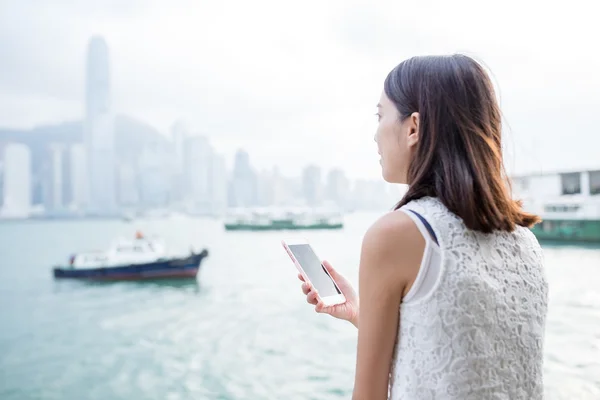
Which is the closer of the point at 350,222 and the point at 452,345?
the point at 452,345

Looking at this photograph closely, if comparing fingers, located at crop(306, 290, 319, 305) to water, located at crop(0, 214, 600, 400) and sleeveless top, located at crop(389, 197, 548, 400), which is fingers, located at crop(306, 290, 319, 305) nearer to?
sleeveless top, located at crop(389, 197, 548, 400)

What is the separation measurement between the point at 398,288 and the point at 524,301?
12 cm

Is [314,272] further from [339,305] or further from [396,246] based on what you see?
[396,246]

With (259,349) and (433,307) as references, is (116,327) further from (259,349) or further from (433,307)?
(433,307)

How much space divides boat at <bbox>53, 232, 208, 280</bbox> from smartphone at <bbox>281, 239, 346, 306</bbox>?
8469mm

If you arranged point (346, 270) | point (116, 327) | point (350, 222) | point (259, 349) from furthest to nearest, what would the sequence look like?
point (350, 222) < point (346, 270) < point (116, 327) < point (259, 349)

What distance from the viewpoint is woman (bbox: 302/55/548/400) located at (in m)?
0.41

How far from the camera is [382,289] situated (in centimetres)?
43

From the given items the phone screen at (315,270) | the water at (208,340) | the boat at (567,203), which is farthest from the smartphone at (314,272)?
the boat at (567,203)

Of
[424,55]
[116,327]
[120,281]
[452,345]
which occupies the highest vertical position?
[424,55]

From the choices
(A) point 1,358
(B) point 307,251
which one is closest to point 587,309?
(B) point 307,251

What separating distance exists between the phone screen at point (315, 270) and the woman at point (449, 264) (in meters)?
0.22

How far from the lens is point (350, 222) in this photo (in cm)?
2844

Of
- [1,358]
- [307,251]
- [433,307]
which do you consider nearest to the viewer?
[433,307]
